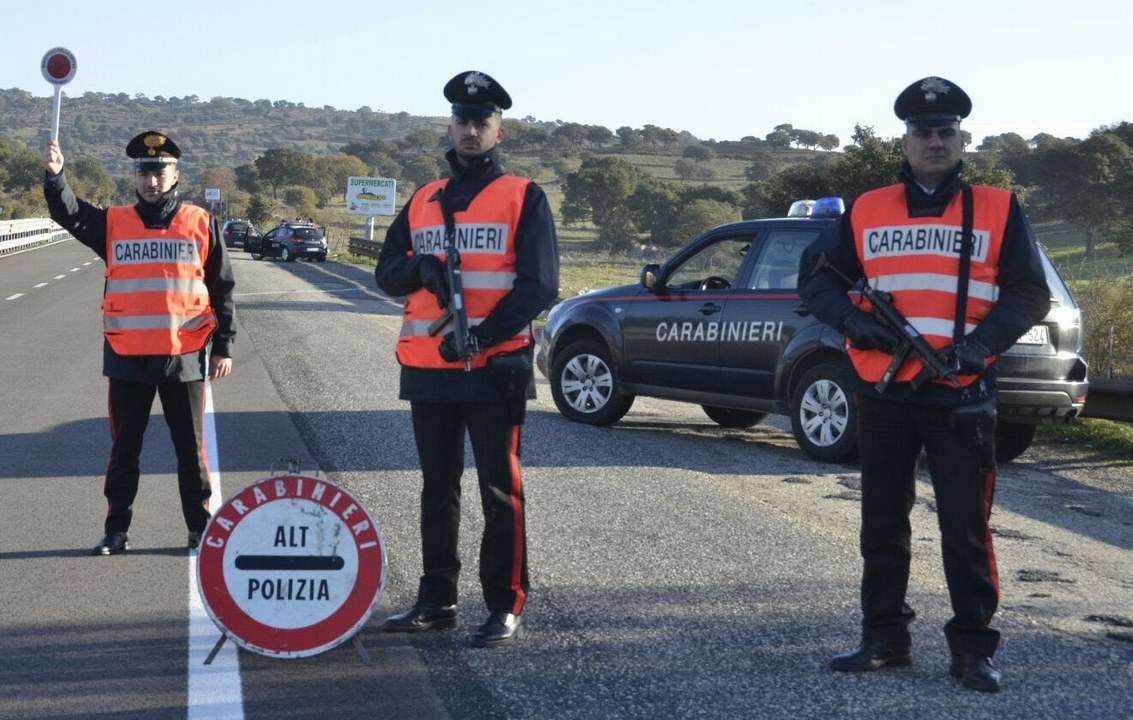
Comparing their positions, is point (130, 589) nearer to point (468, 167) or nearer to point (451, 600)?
point (451, 600)

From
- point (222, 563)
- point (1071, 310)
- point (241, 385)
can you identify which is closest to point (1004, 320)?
point (222, 563)

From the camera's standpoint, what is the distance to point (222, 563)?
196 inches

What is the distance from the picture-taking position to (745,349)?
10711 mm

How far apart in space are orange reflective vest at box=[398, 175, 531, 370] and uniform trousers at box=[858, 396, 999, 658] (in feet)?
4.57

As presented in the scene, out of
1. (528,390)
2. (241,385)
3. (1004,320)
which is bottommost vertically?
(241,385)

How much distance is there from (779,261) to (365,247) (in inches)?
1727

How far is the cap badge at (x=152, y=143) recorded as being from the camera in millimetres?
6480

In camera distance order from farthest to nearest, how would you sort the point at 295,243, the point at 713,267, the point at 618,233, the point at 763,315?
1. the point at 618,233
2. the point at 295,243
3. the point at 713,267
4. the point at 763,315

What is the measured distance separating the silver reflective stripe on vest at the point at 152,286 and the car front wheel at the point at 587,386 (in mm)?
5497

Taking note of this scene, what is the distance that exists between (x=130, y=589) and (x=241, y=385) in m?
7.98

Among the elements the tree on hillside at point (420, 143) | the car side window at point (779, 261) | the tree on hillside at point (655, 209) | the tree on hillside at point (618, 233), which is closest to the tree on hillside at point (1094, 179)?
the tree on hillside at point (655, 209)

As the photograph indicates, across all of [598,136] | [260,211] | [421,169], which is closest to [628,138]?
A: [598,136]

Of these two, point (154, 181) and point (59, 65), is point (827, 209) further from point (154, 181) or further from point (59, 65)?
point (154, 181)

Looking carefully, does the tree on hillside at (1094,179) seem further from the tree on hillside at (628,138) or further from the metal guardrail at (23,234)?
the tree on hillside at (628,138)
